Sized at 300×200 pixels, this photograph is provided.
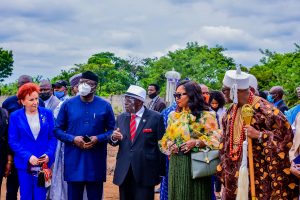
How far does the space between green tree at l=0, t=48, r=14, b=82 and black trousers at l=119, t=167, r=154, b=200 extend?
44.9 metres

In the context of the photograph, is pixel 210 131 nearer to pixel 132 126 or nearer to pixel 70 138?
pixel 132 126

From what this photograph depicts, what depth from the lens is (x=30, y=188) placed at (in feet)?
25.8

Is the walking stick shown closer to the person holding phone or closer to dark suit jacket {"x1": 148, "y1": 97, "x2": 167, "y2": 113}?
the person holding phone

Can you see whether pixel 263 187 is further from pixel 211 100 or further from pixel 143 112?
pixel 211 100

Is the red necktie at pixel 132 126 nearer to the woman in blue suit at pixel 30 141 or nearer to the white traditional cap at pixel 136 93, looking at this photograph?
the white traditional cap at pixel 136 93

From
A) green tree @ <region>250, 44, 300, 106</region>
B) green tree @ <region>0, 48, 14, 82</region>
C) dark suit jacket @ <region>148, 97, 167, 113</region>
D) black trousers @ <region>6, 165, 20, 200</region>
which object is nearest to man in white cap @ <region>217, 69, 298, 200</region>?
black trousers @ <region>6, 165, 20, 200</region>

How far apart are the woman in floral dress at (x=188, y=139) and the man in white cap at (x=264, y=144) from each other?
79 centimetres

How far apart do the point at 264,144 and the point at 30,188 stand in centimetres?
346

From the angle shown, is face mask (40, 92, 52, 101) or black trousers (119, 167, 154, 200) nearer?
black trousers (119, 167, 154, 200)

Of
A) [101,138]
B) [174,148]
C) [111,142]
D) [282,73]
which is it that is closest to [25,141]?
[101,138]

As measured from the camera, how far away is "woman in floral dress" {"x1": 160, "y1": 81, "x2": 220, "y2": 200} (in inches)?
271

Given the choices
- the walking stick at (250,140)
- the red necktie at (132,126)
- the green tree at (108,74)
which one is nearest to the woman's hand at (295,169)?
the walking stick at (250,140)

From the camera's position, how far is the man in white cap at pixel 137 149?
7.60 metres

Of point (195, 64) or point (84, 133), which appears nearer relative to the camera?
point (84, 133)
